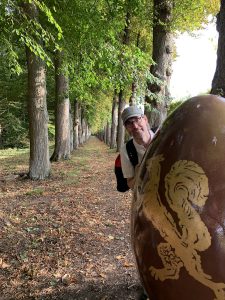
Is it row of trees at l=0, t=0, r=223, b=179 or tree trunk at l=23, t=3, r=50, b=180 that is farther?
tree trunk at l=23, t=3, r=50, b=180

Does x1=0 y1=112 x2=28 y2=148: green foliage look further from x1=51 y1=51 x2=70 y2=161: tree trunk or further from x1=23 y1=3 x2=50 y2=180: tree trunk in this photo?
x1=23 y1=3 x2=50 y2=180: tree trunk

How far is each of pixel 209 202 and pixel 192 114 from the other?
1.55 feet

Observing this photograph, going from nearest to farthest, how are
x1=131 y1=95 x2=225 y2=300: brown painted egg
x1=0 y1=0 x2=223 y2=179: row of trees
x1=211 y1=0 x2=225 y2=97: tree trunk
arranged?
x1=131 y1=95 x2=225 y2=300: brown painted egg < x1=211 y1=0 x2=225 y2=97: tree trunk < x1=0 y1=0 x2=223 y2=179: row of trees

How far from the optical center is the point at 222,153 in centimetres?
175

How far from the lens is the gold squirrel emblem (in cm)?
169

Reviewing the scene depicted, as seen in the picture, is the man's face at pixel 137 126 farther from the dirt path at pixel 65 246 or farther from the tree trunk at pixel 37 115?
the tree trunk at pixel 37 115

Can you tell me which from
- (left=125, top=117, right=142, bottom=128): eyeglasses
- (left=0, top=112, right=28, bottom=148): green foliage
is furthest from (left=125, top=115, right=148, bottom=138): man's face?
(left=0, top=112, right=28, bottom=148): green foliage

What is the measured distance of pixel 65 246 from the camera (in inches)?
240

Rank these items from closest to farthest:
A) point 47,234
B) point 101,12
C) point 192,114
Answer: point 192,114, point 47,234, point 101,12

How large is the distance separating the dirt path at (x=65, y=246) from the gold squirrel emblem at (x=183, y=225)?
2.92 metres

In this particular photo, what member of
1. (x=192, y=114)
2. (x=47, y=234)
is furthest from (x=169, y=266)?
(x=47, y=234)

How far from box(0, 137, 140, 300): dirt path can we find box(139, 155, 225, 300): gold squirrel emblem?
115 inches

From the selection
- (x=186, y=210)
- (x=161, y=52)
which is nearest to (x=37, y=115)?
(x=161, y=52)

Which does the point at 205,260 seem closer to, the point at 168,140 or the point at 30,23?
the point at 168,140
